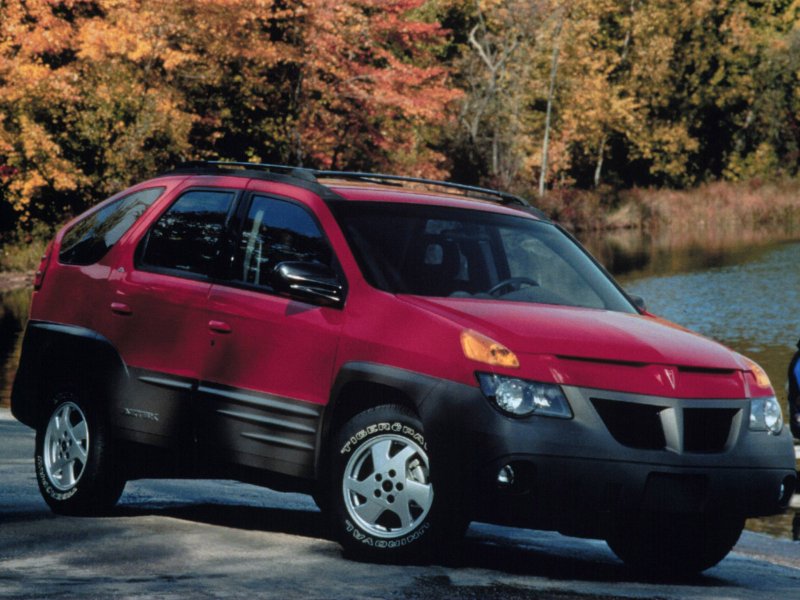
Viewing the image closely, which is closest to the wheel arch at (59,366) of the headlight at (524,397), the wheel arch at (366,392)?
the wheel arch at (366,392)

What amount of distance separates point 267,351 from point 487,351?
1270mm

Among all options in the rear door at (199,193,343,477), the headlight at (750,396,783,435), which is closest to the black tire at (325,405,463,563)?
the rear door at (199,193,343,477)

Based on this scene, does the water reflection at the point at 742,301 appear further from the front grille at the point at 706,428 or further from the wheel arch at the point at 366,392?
the wheel arch at the point at 366,392

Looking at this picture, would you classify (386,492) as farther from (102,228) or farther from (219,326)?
(102,228)

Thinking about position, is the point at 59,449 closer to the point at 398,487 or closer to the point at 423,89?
the point at 398,487

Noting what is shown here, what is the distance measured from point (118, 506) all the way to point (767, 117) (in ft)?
258

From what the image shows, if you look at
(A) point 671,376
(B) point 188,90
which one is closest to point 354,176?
(A) point 671,376

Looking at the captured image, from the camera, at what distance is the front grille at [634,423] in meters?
6.84

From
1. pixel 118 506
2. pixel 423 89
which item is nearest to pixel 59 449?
pixel 118 506

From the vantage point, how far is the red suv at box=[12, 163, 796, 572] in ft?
22.3

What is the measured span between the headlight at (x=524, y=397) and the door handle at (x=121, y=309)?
2456 mm

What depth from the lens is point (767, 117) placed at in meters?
84.4

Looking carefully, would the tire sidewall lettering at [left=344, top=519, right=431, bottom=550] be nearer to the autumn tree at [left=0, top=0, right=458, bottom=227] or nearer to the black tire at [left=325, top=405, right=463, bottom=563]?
the black tire at [left=325, top=405, right=463, bottom=563]

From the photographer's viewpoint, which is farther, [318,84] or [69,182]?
[318,84]
